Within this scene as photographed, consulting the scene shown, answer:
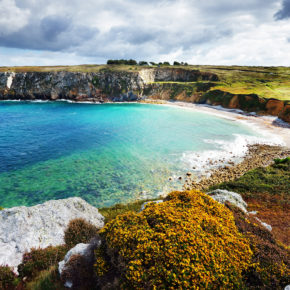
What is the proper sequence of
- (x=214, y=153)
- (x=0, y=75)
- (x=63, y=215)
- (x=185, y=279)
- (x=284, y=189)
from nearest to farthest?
(x=185, y=279), (x=63, y=215), (x=284, y=189), (x=214, y=153), (x=0, y=75)

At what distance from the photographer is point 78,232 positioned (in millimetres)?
13008

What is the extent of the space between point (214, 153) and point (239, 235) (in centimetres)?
3318

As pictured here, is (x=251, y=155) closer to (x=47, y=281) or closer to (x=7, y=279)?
(x=47, y=281)

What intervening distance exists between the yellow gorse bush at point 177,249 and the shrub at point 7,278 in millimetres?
4928

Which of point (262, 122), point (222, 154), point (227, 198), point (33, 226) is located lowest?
point (222, 154)

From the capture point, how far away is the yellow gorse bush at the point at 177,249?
629cm

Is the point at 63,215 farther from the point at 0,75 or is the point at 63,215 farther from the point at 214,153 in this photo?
the point at 0,75

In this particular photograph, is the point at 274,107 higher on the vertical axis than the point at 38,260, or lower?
higher

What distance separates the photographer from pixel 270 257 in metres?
7.70

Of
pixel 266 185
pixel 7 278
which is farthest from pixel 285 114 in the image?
pixel 7 278

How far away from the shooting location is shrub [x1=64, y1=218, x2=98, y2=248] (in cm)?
1231

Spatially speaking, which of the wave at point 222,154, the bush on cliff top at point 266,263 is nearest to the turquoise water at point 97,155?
the wave at point 222,154

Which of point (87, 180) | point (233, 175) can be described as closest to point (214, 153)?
point (233, 175)

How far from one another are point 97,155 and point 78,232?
81.9 ft
